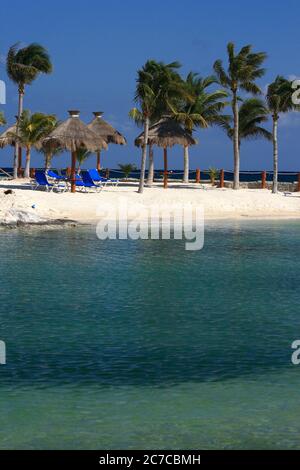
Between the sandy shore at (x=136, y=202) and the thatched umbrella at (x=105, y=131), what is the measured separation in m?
7.26

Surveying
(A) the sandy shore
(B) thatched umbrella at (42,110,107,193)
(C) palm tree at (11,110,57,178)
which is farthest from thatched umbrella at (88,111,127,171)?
(B) thatched umbrella at (42,110,107,193)

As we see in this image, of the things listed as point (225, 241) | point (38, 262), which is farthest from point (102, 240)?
point (38, 262)

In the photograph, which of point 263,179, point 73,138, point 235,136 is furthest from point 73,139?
point 263,179

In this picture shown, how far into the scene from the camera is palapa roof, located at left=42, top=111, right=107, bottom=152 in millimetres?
37719

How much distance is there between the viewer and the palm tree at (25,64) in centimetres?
4691

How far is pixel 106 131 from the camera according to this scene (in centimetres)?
4938

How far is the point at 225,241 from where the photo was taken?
25359mm

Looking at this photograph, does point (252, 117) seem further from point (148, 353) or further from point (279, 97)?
point (148, 353)

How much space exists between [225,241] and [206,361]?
1511 cm

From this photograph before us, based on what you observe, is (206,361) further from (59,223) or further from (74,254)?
(59,223)

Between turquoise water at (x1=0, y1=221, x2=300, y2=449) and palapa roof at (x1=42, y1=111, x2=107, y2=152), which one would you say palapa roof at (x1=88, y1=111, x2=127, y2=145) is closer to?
palapa roof at (x1=42, y1=111, x2=107, y2=152)

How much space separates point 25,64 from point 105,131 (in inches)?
261

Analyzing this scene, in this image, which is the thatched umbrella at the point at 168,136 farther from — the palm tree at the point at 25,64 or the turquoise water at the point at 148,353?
the turquoise water at the point at 148,353

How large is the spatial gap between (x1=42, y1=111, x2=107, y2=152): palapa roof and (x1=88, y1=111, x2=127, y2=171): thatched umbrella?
9.89 meters
